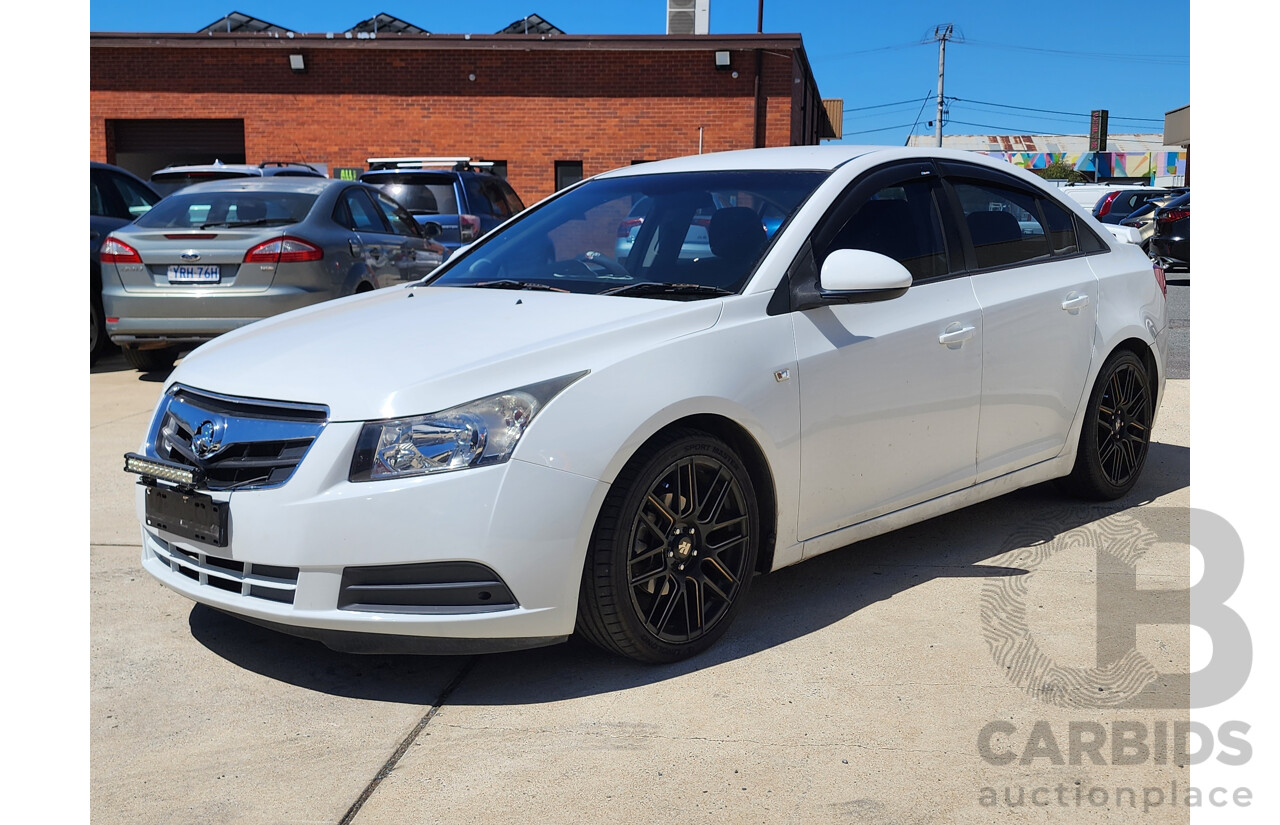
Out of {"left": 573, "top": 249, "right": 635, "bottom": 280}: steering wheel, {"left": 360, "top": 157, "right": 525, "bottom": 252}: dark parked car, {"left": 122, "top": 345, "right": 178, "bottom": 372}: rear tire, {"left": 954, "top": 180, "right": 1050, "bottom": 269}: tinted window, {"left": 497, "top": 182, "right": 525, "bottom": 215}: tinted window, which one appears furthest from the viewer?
{"left": 497, "top": 182, "right": 525, "bottom": 215}: tinted window

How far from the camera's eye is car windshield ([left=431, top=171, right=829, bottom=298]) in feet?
13.1

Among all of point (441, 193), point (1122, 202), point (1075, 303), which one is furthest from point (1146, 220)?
point (1075, 303)

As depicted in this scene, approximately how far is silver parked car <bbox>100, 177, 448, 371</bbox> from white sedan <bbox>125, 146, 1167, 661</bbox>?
13.5 feet

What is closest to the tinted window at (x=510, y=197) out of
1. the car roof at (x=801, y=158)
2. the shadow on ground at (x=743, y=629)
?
the car roof at (x=801, y=158)

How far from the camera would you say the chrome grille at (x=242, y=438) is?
3.24 meters

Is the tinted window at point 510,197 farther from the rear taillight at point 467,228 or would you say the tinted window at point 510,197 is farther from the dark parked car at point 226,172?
the dark parked car at point 226,172

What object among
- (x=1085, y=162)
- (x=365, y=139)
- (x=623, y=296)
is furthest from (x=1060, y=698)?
(x=1085, y=162)

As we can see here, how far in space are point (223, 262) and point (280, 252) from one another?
42 centimetres

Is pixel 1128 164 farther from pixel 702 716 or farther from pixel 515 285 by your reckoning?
pixel 702 716

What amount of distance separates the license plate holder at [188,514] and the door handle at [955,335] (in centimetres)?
254

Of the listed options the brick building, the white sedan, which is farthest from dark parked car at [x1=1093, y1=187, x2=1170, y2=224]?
the white sedan

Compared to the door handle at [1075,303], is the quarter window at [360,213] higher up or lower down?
higher up

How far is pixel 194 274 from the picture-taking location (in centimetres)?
855

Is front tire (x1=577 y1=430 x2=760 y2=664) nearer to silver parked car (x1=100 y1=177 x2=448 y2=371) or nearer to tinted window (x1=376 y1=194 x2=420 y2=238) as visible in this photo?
silver parked car (x1=100 y1=177 x2=448 y2=371)
